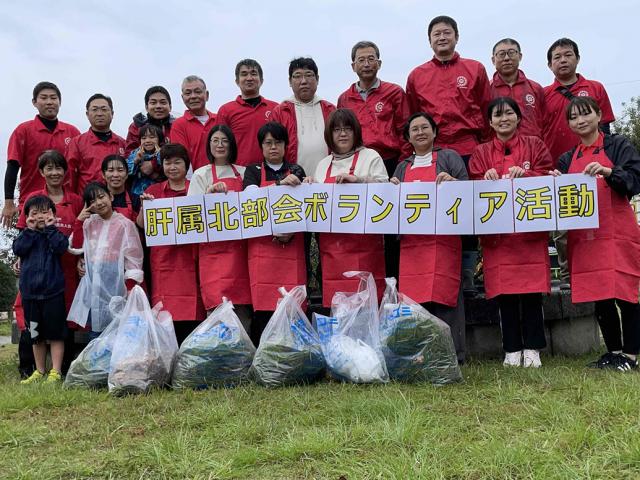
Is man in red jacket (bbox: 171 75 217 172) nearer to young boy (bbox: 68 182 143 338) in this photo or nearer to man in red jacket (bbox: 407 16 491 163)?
young boy (bbox: 68 182 143 338)

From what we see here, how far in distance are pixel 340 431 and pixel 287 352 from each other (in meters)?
1.21

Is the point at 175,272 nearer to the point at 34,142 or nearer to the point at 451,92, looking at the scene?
the point at 34,142

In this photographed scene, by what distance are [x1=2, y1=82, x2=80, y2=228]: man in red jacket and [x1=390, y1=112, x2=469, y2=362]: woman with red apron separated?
347cm

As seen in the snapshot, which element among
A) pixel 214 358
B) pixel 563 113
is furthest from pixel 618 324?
pixel 214 358

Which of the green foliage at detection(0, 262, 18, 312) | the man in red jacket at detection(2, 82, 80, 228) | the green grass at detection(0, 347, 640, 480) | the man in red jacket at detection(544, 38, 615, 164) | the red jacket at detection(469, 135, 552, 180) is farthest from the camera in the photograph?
the green foliage at detection(0, 262, 18, 312)

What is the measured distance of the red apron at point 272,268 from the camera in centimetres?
452

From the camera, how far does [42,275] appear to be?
473 cm

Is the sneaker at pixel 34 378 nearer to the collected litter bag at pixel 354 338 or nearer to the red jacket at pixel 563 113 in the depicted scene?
the collected litter bag at pixel 354 338

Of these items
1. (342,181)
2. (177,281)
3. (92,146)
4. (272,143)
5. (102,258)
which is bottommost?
(177,281)

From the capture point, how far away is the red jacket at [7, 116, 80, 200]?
5.80m

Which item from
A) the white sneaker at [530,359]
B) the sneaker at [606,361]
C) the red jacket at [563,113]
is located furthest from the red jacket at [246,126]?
the sneaker at [606,361]

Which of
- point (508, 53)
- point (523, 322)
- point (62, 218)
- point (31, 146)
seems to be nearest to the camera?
point (523, 322)

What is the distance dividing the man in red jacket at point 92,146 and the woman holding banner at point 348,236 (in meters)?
2.21

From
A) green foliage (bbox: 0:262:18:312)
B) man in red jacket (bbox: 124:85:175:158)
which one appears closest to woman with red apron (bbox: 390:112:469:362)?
man in red jacket (bbox: 124:85:175:158)
